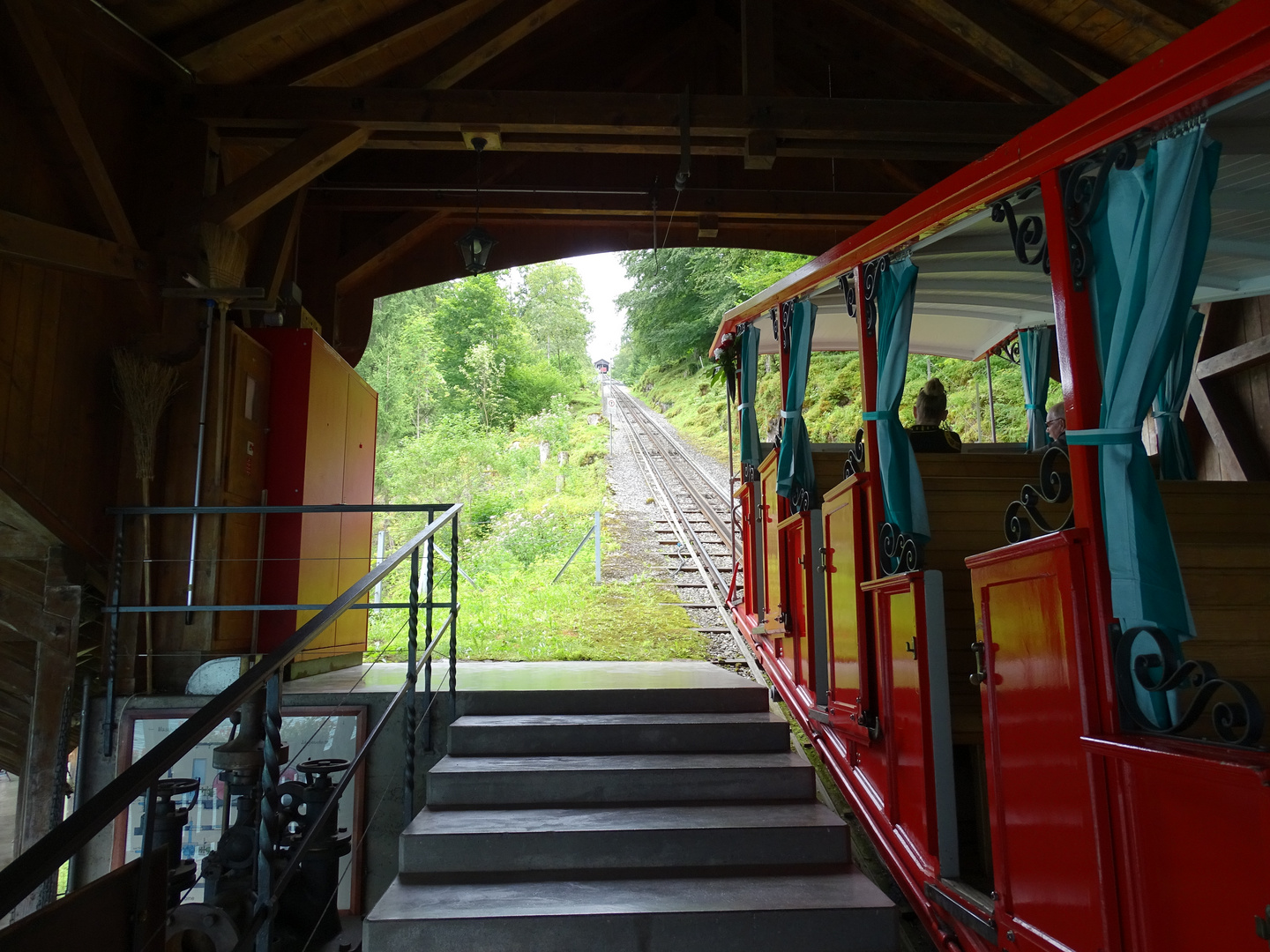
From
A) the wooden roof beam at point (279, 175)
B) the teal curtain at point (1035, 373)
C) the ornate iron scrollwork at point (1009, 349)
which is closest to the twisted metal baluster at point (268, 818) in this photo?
the wooden roof beam at point (279, 175)

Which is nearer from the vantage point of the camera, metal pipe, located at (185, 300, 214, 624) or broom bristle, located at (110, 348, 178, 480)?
broom bristle, located at (110, 348, 178, 480)

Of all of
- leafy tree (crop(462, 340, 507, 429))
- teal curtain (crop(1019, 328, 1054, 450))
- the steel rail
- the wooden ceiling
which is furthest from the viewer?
leafy tree (crop(462, 340, 507, 429))

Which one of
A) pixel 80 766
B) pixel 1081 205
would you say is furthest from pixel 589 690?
pixel 1081 205

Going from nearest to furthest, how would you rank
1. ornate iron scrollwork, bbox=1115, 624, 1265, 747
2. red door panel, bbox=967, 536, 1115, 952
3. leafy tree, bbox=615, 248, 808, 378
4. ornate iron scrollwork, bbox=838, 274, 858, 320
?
ornate iron scrollwork, bbox=1115, 624, 1265, 747, red door panel, bbox=967, 536, 1115, 952, ornate iron scrollwork, bbox=838, 274, 858, 320, leafy tree, bbox=615, 248, 808, 378

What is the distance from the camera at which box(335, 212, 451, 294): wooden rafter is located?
747cm

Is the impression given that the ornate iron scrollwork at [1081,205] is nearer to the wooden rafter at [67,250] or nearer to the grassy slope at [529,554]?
the grassy slope at [529,554]

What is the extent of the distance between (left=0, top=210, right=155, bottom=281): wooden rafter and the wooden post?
1.57m

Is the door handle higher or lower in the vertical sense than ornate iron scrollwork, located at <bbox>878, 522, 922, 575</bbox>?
lower

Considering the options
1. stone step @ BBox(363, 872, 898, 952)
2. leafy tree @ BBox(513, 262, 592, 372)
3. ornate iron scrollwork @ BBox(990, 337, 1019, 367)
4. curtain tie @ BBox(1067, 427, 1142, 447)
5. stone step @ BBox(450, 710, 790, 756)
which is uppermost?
leafy tree @ BBox(513, 262, 592, 372)

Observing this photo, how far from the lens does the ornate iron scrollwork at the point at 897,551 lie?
3377 millimetres

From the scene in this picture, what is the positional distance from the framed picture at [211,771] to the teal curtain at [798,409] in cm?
281

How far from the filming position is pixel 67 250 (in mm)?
4398

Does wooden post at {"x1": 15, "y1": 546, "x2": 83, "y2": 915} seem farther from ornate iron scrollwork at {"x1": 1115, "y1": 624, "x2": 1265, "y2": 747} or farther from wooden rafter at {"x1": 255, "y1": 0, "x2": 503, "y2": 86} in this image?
ornate iron scrollwork at {"x1": 1115, "y1": 624, "x2": 1265, "y2": 747}

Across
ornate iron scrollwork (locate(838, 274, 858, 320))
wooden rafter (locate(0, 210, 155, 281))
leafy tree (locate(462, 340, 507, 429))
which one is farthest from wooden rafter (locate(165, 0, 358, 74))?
leafy tree (locate(462, 340, 507, 429))
